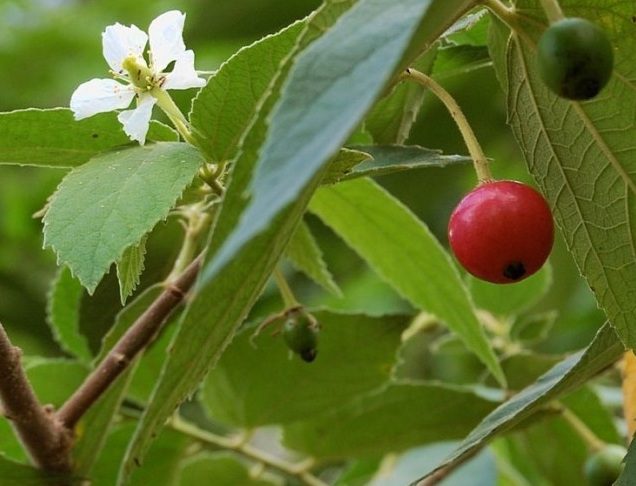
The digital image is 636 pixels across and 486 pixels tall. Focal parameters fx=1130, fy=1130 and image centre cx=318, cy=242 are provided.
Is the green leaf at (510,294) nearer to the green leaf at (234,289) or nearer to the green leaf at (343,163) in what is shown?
the green leaf at (343,163)

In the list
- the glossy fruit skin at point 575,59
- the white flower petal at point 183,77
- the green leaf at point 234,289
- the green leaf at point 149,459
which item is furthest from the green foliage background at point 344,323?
the glossy fruit skin at point 575,59

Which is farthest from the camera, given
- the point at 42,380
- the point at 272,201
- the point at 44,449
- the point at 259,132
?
the point at 42,380

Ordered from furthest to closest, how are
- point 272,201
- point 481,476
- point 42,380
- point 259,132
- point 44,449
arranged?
point 481,476 < point 42,380 < point 44,449 < point 259,132 < point 272,201

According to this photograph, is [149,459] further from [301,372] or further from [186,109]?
[186,109]

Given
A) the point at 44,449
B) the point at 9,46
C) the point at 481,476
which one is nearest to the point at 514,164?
the point at 481,476

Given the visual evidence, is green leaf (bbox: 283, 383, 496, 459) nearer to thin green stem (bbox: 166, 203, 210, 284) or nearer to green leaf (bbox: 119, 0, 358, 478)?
thin green stem (bbox: 166, 203, 210, 284)

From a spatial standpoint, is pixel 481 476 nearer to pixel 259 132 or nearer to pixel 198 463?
pixel 198 463

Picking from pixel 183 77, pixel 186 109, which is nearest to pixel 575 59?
pixel 183 77
